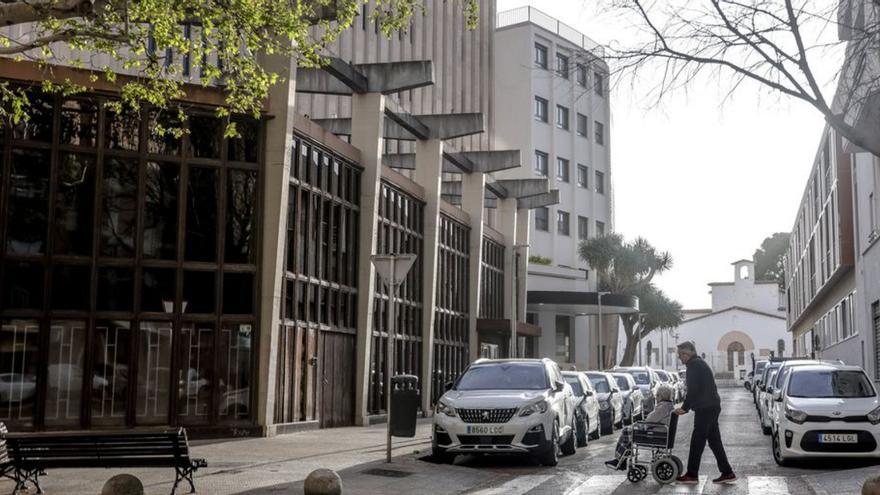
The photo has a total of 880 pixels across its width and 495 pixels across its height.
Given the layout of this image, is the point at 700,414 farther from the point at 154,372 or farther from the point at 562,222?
the point at 562,222

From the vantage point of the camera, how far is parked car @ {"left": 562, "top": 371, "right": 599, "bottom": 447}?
19.6 m

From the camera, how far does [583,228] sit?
6203 centimetres

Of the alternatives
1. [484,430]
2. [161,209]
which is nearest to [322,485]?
[484,430]

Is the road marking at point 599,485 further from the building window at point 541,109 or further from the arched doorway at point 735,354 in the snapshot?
the arched doorway at point 735,354

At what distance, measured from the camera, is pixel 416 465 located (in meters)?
15.0

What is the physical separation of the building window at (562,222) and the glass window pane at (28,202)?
1688 inches

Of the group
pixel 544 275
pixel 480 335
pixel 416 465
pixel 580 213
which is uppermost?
pixel 580 213

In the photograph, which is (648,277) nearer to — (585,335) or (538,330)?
(585,335)

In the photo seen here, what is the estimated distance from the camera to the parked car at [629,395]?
27531mm

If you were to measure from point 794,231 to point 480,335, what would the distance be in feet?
134

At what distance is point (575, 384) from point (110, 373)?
9.47 m

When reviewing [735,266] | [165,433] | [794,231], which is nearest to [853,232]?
[165,433]

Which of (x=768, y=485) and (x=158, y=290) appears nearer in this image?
(x=768, y=485)

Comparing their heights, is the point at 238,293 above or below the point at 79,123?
below
